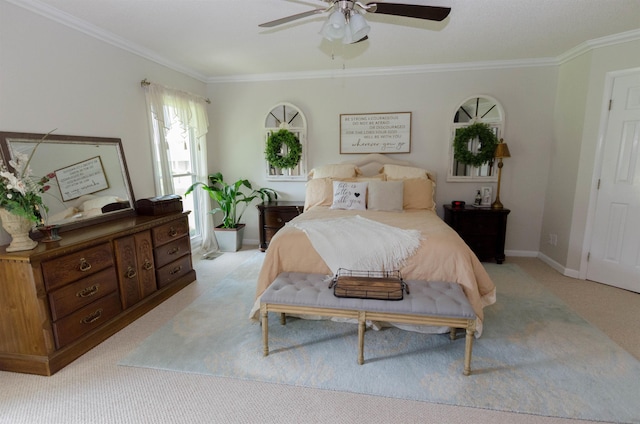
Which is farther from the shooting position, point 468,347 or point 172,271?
point 172,271

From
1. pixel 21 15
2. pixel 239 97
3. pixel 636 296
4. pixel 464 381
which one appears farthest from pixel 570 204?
pixel 21 15

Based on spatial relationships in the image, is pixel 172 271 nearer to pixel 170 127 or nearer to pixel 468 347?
pixel 170 127

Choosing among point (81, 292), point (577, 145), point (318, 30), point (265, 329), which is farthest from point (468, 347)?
point (577, 145)

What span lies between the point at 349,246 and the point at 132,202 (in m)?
2.34

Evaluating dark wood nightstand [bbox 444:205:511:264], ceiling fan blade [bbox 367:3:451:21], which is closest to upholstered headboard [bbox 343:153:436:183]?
dark wood nightstand [bbox 444:205:511:264]

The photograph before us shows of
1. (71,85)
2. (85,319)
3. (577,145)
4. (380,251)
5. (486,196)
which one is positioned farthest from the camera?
(486,196)

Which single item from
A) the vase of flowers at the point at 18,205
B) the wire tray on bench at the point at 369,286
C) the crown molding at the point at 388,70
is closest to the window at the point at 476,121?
the crown molding at the point at 388,70

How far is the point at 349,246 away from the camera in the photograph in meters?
2.53

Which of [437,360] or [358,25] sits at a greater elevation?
[358,25]

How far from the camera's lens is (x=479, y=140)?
13.4ft

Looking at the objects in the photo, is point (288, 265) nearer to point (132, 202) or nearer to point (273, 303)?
point (273, 303)

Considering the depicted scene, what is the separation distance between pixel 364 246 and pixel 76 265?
2.07 m

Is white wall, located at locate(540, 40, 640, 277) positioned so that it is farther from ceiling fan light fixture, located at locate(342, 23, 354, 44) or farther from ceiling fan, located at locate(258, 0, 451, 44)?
ceiling fan light fixture, located at locate(342, 23, 354, 44)

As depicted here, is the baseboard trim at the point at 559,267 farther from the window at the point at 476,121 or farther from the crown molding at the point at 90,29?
the crown molding at the point at 90,29
